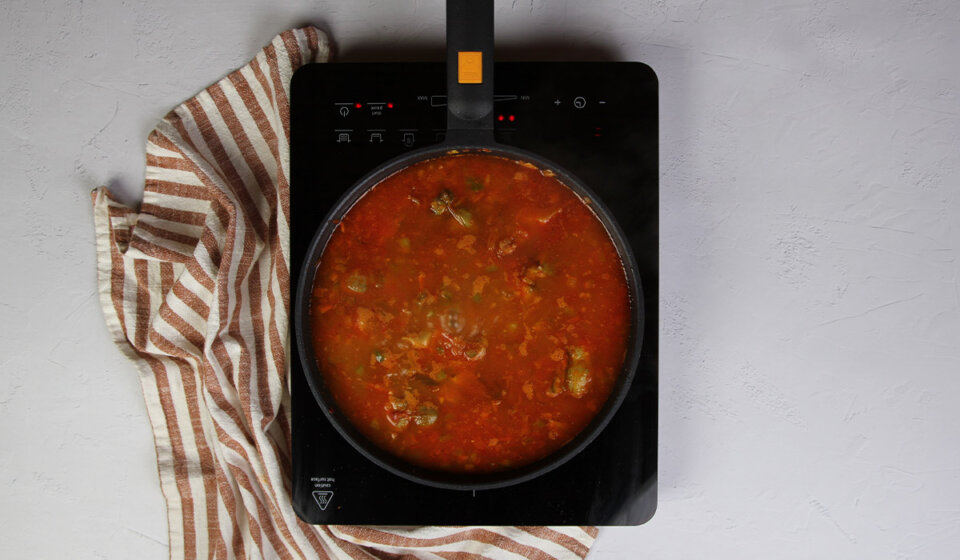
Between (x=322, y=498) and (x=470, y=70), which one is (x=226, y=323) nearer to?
(x=322, y=498)

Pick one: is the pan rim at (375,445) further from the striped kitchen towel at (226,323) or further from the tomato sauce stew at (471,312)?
the striped kitchen towel at (226,323)

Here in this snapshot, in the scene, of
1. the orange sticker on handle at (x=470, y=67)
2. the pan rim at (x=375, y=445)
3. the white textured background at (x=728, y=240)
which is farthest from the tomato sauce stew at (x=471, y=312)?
the white textured background at (x=728, y=240)

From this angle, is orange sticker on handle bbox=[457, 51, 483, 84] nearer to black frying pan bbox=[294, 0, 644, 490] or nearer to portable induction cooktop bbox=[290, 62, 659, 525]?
black frying pan bbox=[294, 0, 644, 490]

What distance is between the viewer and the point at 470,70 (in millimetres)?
1020

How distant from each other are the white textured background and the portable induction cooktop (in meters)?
0.11

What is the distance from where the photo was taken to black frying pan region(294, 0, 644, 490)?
101cm

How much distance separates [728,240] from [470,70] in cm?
55

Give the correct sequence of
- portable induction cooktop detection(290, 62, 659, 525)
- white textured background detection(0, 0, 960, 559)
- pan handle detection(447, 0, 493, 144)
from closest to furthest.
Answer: pan handle detection(447, 0, 493, 144)
portable induction cooktop detection(290, 62, 659, 525)
white textured background detection(0, 0, 960, 559)

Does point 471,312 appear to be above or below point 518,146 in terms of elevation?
below

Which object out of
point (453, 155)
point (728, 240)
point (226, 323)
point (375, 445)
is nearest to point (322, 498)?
point (375, 445)

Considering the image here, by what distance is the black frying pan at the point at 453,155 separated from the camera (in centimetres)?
101

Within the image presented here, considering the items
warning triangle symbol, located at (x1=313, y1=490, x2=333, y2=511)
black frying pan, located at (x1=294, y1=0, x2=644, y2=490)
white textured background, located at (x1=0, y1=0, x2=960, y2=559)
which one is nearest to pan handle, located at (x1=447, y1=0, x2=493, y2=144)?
black frying pan, located at (x1=294, y1=0, x2=644, y2=490)

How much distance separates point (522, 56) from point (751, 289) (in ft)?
1.82

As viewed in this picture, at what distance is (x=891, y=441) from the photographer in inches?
51.4
